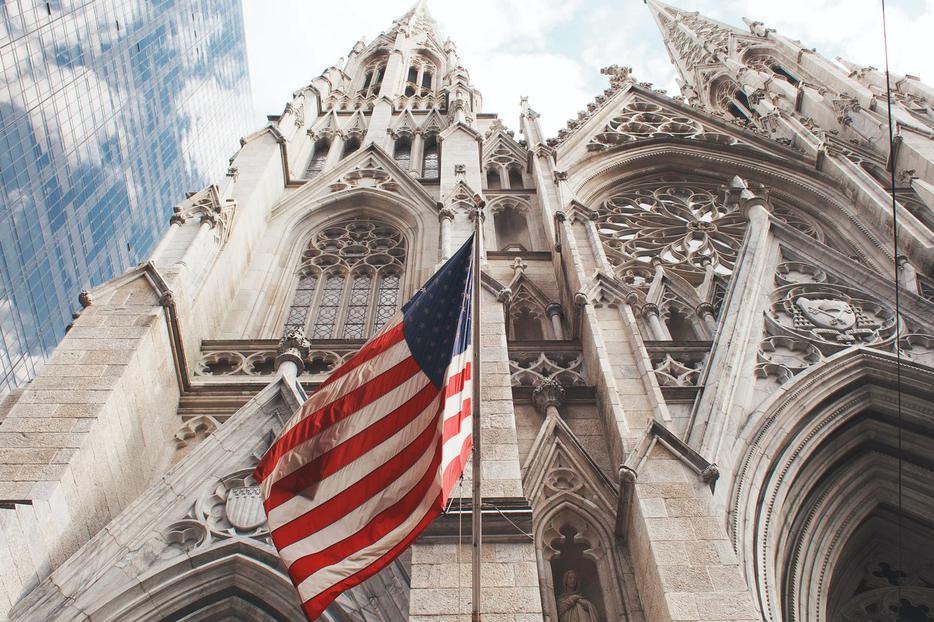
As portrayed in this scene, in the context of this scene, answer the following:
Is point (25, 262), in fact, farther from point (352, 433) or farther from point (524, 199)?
point (352, 433)

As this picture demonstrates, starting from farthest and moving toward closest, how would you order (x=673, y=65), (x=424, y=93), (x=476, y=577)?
1. (x=673, y=65)
2. (x=424, y=93)
3. (x=476, y=577)

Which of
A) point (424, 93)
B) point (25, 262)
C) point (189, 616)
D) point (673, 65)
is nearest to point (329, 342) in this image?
point (189, 616)

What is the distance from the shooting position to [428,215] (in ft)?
60.0

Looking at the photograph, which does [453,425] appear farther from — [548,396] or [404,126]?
[404,126]

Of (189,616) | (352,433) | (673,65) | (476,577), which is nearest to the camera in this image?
(476,577)

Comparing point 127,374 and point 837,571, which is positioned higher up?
point 127,374

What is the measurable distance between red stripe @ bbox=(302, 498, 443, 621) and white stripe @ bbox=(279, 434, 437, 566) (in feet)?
1.32

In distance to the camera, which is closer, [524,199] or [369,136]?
[524,199]

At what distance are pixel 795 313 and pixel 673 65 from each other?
1478 inches

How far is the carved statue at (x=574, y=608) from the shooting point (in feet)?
25.8

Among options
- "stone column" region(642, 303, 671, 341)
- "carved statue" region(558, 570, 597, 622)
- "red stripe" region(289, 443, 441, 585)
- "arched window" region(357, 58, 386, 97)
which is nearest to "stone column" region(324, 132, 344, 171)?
"arched window" region(357, 58, 386, 97)

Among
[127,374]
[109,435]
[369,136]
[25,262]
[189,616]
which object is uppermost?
[25,262]

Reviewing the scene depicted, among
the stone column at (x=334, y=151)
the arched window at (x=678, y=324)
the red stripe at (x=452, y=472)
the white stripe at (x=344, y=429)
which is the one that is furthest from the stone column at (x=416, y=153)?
the red stripe at (x=452, y=472)

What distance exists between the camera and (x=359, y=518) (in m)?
7.23
